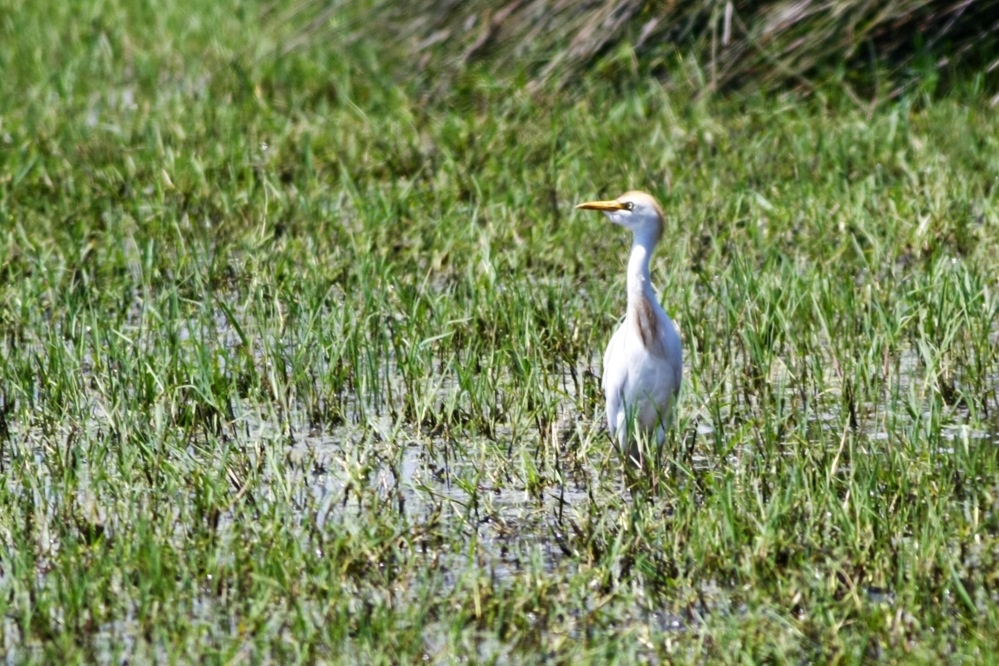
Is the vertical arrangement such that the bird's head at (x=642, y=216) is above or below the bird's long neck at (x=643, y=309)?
above

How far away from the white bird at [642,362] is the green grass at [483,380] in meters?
0.10

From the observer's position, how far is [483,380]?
451cm

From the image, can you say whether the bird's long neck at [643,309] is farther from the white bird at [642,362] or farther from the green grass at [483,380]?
the green grass at [483,380]

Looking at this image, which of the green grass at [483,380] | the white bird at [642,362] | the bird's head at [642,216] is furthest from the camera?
the bird's head at [642,216]

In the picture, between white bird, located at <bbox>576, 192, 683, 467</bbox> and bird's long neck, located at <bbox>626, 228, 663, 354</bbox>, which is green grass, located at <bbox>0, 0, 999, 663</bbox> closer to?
white bird, located at <bbox>576, 192, 683, 467</bbox>

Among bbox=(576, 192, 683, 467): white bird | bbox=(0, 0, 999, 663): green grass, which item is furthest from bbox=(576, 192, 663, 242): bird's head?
bbox=(0, 0, 999, 663): green grass

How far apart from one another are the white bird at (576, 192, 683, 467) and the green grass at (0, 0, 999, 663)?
0.10 meters

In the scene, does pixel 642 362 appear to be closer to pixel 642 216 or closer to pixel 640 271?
pixel 640 271

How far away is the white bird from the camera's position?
4.09 metres

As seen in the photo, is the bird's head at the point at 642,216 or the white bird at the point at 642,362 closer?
the white bird at the point at 642,362

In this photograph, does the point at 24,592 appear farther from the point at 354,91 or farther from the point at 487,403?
the point at 354,91

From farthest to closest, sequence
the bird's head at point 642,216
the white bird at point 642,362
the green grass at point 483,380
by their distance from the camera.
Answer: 1. the bird's head at point 642,216
2. the white bird at point 642,362
3. the green grass at point 483,380

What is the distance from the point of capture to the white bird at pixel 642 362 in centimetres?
409

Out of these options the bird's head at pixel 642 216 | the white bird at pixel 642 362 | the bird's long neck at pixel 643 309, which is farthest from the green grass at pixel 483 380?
the bird's head at pixel 642 216
